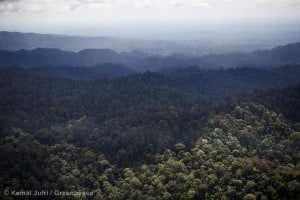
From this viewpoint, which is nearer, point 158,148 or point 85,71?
point 158,148

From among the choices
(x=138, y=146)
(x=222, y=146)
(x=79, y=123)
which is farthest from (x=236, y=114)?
(x=79, y=123)

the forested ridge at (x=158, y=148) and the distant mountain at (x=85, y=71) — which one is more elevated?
the distant mountain at (x=85, y=71)

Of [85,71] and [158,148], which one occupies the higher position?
[85,71]

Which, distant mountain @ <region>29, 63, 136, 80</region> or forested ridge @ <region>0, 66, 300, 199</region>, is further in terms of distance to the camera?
distant mountain @ <region>29, 63, 136, 80</region>

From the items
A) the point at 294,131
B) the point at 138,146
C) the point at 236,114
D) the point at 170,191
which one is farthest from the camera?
the point at 236,114

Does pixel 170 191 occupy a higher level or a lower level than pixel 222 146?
lower

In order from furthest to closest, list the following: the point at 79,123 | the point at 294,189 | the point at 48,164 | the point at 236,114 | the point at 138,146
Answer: the point at 79,123, the point at 236,114, the point at 138,146, the point at 48,164, the point at 294,189

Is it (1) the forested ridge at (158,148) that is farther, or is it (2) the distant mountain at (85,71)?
(2) the distant mountain at (85,71)

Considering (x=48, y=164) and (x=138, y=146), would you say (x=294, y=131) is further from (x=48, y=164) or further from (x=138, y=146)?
(x=48, y=164)
